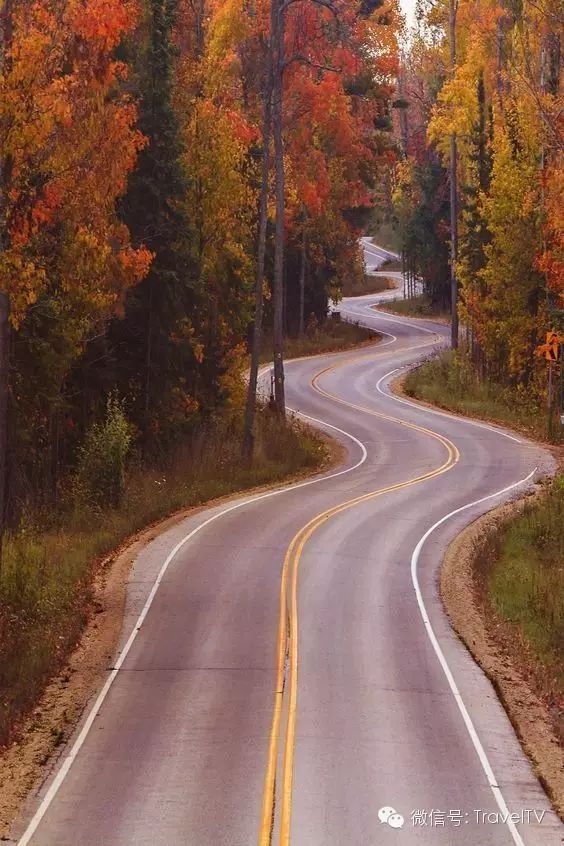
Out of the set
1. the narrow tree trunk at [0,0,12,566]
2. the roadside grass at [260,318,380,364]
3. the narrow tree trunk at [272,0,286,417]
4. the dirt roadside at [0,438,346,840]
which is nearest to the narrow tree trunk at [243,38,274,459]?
the narrow tree trunk at [272,0,286,417]

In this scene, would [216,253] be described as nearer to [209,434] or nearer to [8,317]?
[209,434]

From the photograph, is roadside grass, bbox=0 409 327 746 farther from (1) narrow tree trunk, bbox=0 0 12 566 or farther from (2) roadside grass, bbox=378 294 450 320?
(2) roadside grass, bbox=378 294 450 320

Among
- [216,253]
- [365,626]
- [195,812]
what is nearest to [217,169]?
[216,253]

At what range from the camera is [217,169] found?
39125 millimetres

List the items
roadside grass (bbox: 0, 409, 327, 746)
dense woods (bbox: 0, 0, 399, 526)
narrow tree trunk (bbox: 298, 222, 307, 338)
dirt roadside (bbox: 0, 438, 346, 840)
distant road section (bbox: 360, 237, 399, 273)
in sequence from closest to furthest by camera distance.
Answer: dirt roadside (bbox: 0, 438, 346, 840)
roadside grass (bbox: 0, 409, 327, 746)
dense woods (bbox: 0, 0, 399, 526)
narrow tree trunk (bbox: 298, 222, 307, 338)
distant road section (bbox: 360, 237, 399, 273)

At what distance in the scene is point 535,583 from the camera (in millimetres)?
25406

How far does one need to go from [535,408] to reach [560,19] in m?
31.7

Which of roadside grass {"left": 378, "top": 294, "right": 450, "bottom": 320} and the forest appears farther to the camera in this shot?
roadside grass {"left": 378, "top": 294, "right": 450, "bottom": 320}

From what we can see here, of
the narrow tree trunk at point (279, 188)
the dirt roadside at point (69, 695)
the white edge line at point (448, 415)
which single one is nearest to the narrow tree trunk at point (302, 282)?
the white edge line at point (448, 415)

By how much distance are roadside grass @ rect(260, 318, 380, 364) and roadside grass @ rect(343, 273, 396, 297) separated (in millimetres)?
26506

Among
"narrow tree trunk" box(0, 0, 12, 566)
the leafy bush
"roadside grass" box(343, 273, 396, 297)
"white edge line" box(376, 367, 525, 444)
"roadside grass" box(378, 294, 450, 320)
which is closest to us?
"narrow tree trunk" box(0, 0, 12, 566)

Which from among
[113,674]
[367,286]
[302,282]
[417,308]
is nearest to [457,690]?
[113,674]

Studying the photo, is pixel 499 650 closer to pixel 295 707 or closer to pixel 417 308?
pixel 295 707

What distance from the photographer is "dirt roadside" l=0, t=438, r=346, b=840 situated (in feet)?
46.4
